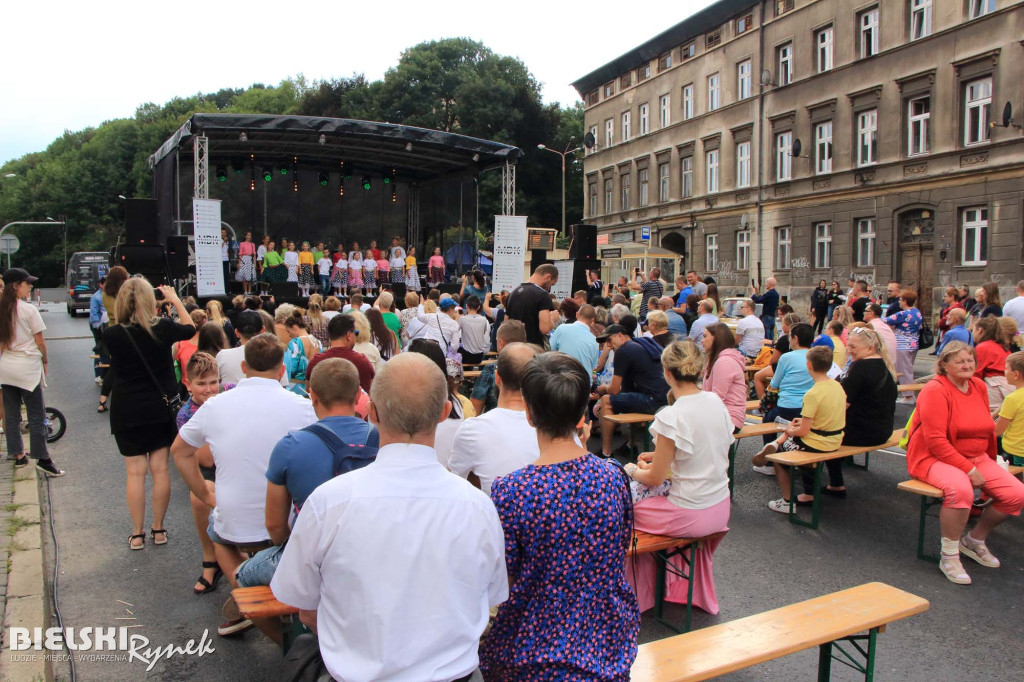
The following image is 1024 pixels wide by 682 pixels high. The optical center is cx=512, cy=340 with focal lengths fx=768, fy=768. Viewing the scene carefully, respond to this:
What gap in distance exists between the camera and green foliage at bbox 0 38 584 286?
51375 millimetres

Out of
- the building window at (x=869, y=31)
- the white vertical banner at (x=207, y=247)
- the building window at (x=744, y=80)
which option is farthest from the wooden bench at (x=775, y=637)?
the building window at (x=744, y=80)

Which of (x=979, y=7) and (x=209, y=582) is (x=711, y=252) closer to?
(x=979, y=7)

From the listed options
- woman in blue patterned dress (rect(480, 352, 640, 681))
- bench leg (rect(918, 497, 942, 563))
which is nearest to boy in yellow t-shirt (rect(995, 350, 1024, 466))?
bench leg (rect(918, 497, 942, 563))

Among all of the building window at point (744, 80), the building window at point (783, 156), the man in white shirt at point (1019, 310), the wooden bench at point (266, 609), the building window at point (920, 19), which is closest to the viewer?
the wooden bench at point (266, 609)

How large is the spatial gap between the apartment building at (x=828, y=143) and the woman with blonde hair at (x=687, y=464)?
2123cm

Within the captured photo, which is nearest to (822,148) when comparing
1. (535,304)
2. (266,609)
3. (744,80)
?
(744,80)

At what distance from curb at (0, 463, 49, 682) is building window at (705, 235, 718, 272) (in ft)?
105

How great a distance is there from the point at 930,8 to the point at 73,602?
2767 cm

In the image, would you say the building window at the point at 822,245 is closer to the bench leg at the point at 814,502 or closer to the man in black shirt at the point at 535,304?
the man in black shirt at the point at 535,304

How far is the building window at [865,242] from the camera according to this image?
87.4 feet

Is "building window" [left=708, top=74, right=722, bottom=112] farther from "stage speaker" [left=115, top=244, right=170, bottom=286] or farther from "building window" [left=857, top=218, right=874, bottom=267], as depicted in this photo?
"stage speaker" [left=115, top=244, right=170, bottom=286]

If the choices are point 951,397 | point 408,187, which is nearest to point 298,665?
point 951,397

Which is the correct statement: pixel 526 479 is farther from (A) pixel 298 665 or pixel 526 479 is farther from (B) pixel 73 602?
(B) pixel 73 602

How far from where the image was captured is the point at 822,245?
29094 mm
